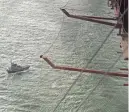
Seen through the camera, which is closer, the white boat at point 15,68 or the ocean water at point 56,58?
the ocean water at point 56,58

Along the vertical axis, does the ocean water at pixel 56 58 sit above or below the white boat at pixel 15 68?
below

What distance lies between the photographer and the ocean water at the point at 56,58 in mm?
9055

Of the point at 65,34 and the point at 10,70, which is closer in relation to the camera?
the point at 10,70

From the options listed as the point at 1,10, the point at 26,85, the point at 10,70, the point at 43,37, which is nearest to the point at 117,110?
the point at 26,85

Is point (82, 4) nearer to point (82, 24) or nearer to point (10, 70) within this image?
point (82, 24)

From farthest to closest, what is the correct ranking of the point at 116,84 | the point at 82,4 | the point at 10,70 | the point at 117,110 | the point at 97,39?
1. the point at 82,4
2. the point at 97,39
3. the point at 10,70
4. the point at 116,84
5. the point at 117,110

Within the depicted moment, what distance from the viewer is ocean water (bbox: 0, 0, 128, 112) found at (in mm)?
9055

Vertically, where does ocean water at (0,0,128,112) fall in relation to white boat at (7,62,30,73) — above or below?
below

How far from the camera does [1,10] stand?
53.8 feet

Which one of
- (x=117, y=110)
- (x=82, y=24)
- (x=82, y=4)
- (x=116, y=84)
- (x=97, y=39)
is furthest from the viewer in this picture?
(x=82, y=4)

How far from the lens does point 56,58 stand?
37.5 feet

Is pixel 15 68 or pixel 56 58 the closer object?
pixel 15 68

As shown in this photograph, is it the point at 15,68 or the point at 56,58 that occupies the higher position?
the point at 15,68

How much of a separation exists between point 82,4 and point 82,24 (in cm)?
247
